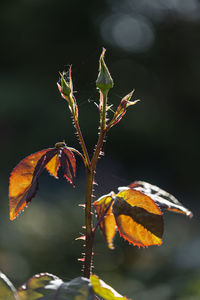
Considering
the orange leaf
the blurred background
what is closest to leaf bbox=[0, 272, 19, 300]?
the orange leaf

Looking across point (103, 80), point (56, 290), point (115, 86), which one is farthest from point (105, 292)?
point (115, 86)

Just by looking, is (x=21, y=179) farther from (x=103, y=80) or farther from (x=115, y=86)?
(x=115, y=86)

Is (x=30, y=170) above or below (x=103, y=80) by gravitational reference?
below

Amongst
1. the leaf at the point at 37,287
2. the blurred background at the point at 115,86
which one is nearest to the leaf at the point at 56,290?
the leaf at the point at 37,287

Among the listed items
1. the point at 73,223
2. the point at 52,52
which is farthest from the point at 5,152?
the point at 73,223

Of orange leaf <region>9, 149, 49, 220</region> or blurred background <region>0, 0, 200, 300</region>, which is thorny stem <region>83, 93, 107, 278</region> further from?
blurred background <region>0, 0, 200, 300</region>

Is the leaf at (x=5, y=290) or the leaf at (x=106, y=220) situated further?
the leaf at (x=106, y=220)

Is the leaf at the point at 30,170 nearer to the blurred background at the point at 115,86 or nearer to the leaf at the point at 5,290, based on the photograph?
the leaf at the point at 5,290
